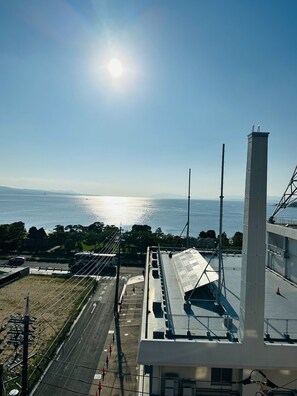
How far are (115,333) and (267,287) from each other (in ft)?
31.4

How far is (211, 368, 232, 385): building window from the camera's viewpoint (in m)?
9.35

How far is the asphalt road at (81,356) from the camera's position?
13602 millimetres

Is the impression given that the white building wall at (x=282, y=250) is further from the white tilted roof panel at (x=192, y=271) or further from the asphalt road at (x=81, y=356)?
the asphalt road at (x=81, y=356)

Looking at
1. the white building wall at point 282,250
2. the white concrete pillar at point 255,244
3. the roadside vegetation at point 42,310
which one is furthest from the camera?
the white building wall at point 282,250

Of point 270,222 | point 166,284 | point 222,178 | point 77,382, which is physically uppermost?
point 222,178

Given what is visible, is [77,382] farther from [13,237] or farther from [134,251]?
[13,237]

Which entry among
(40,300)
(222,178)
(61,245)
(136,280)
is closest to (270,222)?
(222,178)

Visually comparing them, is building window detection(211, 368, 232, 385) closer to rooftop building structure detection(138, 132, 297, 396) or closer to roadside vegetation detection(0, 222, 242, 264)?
rooftop building structure detection(138, 132, 297, 396)

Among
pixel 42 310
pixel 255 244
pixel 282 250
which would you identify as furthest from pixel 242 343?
pixel 42 310

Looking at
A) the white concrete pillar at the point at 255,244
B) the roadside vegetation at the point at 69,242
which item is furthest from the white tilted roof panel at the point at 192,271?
the roadside vegetation at the point at 69,242

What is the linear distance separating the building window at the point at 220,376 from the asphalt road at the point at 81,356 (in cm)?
676

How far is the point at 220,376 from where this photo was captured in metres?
9.36

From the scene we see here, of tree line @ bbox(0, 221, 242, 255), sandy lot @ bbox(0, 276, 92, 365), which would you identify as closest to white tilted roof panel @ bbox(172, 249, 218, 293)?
sandy lot @ bbox(0, 276, 92, 365)

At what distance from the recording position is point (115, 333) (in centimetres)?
1892
